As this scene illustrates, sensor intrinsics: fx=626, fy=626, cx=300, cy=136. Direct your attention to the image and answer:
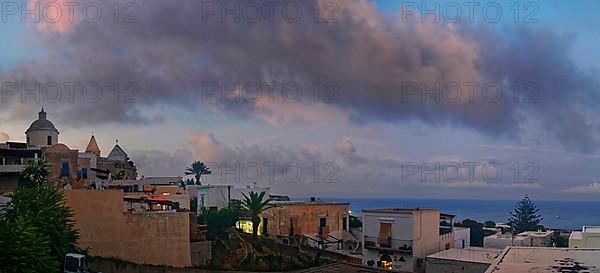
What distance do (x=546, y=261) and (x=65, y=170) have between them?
86.1 ft

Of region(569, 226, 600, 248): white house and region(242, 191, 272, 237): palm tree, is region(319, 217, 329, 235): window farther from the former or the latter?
region(569, 226, 600, 248): white house

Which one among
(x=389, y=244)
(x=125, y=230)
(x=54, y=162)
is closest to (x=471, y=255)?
(x=389, y=244)

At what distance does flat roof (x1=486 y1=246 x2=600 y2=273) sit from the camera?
2129 centimetres

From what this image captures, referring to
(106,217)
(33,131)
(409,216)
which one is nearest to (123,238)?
(106,217)

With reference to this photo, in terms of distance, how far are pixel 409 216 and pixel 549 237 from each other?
49.3ft

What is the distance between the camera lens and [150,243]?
28.7 metres

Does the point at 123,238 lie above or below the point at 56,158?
below

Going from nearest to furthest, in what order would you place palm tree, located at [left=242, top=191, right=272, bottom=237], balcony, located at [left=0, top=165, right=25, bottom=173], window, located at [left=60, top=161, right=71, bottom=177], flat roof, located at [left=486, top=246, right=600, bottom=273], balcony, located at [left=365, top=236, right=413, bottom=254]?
A: flat roof, located at [left=486, top=246, right=600, bottom=273] → balcony, located at [left=0, top=165, right=25, bottom=173] → window, located at [left=60, top=161, right=71, bottom=177] → balcony, located at [left=365, top=236, right=413, bottom=254] → palm tree, located at [left=242, top=191, right=272, bottom=237]

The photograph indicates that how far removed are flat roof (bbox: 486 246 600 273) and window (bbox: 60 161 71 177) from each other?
957 inches

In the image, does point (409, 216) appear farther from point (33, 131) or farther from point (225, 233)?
point (33, 131)

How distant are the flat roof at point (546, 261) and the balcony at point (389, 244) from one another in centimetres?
1000

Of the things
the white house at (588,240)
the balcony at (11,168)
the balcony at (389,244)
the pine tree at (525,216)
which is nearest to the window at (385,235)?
the balcony at (389,244)

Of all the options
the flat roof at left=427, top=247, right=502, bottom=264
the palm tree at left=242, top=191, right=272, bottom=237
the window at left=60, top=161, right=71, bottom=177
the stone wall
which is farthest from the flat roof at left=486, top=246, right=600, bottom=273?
the window at left=60, top=161, right=71, bottom=177

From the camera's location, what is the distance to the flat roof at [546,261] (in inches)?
838
